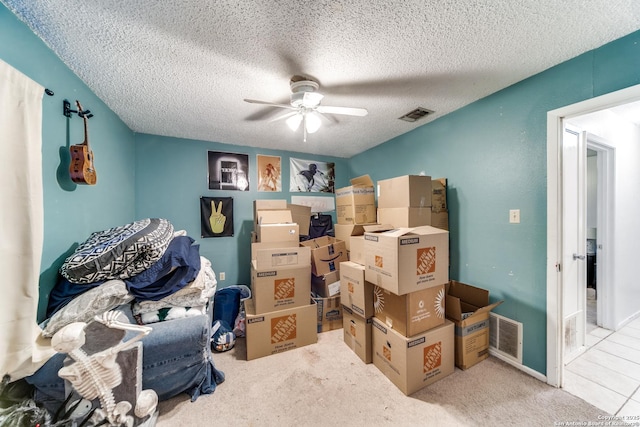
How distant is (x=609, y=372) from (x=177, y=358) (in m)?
3.21

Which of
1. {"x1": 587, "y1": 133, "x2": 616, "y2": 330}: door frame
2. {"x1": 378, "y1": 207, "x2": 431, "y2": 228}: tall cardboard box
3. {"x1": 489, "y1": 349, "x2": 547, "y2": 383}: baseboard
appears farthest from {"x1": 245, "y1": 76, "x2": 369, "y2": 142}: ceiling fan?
{"x1": 587, "y1": 133, "x2": 616, "y2": 330}: door frame

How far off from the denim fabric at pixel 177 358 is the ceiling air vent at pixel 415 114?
2.61 m

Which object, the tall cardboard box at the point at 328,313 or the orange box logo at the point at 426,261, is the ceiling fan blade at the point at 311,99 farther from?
the tall cardboard box at the point at 328,313

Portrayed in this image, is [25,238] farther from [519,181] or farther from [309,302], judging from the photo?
[519,181]

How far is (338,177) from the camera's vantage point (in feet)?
13.1

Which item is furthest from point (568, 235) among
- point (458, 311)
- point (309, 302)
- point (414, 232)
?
point (309, 302)

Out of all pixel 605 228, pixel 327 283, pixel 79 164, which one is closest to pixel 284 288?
pixel 327 283

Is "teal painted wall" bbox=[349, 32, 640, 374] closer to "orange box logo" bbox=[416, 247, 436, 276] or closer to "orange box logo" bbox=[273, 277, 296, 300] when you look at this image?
"orange box logo" bbox=[416, 247, 436, 276]

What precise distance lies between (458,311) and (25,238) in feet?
8.91

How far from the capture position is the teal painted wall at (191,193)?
2.84 meters

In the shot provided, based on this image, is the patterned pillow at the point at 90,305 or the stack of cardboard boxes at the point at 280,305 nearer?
the patterned pillow at the point at 90,305

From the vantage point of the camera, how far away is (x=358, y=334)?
6.68ft

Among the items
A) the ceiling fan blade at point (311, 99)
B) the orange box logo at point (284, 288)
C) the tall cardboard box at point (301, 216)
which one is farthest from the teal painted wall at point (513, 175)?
the tall cardboard box at point (301, 216)

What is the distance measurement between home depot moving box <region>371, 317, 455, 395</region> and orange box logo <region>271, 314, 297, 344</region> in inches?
31.4
